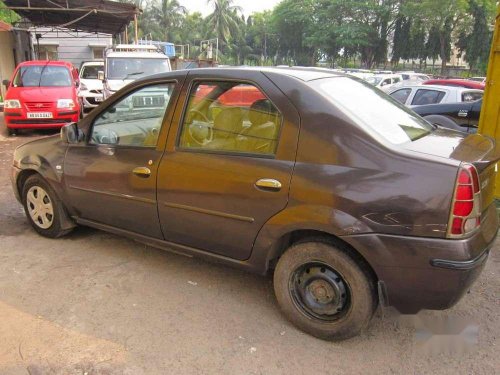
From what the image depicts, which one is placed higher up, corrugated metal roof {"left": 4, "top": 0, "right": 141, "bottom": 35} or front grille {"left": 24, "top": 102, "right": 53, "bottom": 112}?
corrugated metal roof {"left": 4, "top": 0, "right": 141, "bottom": 35}

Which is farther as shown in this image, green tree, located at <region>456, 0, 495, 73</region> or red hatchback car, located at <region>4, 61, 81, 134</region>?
green tree, located at <region>456, 0, 495, 73</region>

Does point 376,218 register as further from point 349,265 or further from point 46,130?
point 46,130

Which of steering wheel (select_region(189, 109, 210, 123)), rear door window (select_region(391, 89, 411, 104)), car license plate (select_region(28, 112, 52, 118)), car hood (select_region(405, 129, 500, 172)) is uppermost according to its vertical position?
steering wheel (select_region(189, 109, 210, 123))

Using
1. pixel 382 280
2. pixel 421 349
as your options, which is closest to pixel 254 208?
pixel 382 280

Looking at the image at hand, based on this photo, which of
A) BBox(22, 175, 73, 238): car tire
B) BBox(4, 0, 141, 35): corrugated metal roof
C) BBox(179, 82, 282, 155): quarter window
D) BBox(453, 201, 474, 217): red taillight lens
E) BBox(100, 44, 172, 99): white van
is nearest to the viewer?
BBox(453, 201, 474, 217): red taillight lens

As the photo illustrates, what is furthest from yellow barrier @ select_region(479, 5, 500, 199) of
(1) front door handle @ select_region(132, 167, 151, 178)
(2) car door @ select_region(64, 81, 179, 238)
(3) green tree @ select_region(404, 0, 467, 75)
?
(3) green tree @ select_region(404, 0, 467, 75)

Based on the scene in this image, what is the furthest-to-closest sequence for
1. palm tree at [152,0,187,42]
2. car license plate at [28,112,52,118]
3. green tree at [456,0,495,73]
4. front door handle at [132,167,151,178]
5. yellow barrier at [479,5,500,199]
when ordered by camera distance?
palm tree at [152,0,187,42] → green tree at [456,0,495,73] → car license plate at [28,112,52,118] → yellow barrier at [479,5,500,199] → front door handle at [132,167,151,178]

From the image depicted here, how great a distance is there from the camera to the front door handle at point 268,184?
9.07 ft

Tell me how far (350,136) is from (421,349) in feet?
4.64

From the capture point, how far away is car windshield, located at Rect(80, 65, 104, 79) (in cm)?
1526

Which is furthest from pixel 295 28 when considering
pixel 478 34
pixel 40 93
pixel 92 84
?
pixel 40 93

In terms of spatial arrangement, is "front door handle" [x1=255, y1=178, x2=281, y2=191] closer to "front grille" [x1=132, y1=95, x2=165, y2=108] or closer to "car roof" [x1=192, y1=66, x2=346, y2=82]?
"car roof" [x1=192, y1=66, x2=346, y2=82]

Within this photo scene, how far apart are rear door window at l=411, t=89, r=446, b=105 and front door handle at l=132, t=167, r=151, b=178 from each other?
7.52m

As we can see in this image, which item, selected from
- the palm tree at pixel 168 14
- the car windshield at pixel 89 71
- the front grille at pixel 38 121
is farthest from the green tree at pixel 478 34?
the palm tree at pixel 168 14
